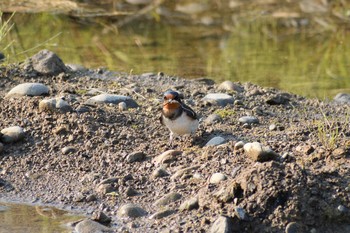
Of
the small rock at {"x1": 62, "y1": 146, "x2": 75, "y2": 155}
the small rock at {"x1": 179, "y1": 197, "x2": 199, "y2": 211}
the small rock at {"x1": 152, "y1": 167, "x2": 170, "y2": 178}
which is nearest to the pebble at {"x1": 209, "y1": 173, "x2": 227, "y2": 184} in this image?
the small rock at {"x1": 179, "y1": 197, "x2": 199, "y2": 211}

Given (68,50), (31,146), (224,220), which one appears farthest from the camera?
(68,50)

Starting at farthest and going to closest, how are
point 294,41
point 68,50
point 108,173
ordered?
point 294,41 → point 68,50 → point 108,173

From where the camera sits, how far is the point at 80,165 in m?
6.67

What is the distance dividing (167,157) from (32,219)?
1.09m

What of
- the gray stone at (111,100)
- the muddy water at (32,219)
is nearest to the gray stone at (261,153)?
the muddy water at (32,219)

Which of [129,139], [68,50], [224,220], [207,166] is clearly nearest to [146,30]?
[68,50]

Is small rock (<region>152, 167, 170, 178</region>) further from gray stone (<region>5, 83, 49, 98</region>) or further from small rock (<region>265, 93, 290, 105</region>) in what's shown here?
small rock (<region>265, 93, 290, 105</region>)

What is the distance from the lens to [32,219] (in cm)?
591

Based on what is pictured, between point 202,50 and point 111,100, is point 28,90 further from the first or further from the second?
point 202,50

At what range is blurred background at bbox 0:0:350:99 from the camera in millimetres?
9766

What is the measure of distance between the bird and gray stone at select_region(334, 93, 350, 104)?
2.22m

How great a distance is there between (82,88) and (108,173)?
188 cm

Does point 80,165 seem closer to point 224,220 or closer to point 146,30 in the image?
point 224,220

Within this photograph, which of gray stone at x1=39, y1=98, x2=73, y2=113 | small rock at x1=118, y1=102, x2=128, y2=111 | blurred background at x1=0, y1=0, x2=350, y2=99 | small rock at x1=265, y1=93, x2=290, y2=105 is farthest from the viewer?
blurred background at x1=0, y1=0, x2=350, y2=99
